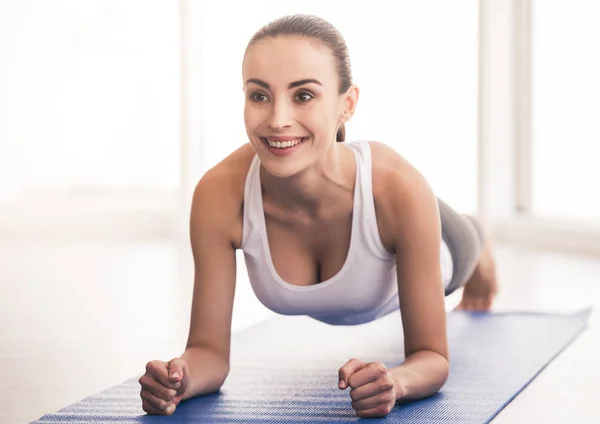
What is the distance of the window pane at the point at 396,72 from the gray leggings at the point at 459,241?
2361 mm

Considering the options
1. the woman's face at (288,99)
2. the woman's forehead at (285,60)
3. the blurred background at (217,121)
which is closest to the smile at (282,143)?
the woman's face at (288,99)

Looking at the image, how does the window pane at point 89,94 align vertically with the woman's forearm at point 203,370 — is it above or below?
above

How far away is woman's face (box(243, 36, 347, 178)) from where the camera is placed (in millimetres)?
1834

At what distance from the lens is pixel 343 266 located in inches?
81.3

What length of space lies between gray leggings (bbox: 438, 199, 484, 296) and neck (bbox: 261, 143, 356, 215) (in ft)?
1.61

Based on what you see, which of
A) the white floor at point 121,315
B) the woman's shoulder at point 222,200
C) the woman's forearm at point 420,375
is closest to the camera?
the woman's forearm at point 420,375

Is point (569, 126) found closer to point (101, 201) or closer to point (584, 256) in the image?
point (584, 256)

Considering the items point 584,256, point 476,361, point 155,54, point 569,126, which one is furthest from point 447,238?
point 155,54

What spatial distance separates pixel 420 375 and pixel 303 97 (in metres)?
0.58

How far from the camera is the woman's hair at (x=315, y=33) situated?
1.86 m

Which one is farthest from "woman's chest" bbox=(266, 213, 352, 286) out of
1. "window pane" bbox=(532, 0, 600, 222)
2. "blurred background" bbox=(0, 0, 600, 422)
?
"window pane" bbox=(532, 0, 600, 222)

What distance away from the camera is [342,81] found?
6.32 ft

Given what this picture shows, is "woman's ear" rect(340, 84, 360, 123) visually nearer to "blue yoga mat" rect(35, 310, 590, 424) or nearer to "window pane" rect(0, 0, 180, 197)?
"blue yoga mat" rect(35, 310, 590, 424)

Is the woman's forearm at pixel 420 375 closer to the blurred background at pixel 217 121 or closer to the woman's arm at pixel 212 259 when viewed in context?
the woman's arm at pixel 212 259
